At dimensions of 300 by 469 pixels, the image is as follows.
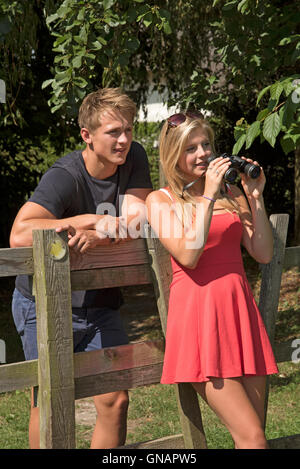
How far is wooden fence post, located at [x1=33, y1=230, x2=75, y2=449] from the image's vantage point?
3.15m

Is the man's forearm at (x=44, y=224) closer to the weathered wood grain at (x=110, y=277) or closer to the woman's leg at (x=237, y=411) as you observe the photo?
the weathered wood grain at (x=110, y=277)

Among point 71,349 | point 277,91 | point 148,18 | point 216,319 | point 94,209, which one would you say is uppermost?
point 148,18

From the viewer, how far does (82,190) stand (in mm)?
3498

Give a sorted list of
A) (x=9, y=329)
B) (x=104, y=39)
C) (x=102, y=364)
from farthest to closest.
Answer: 1. (x=9, y=329)
2. (x=104, y=39)
3. (x=102, y=364)

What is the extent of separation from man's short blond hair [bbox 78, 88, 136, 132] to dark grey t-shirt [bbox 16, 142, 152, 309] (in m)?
0.19

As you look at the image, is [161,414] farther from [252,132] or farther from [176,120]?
[176,120]

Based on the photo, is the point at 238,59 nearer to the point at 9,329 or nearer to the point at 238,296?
the point at 238,296

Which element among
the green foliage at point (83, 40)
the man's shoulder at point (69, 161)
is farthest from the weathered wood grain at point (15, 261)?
the green foliage at point (83, 40)

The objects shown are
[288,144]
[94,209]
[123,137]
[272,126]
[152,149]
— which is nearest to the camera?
[123,137]

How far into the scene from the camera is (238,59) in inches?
262

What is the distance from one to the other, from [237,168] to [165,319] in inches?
31.8

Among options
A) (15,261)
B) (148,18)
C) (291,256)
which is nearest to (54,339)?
(15,261)
